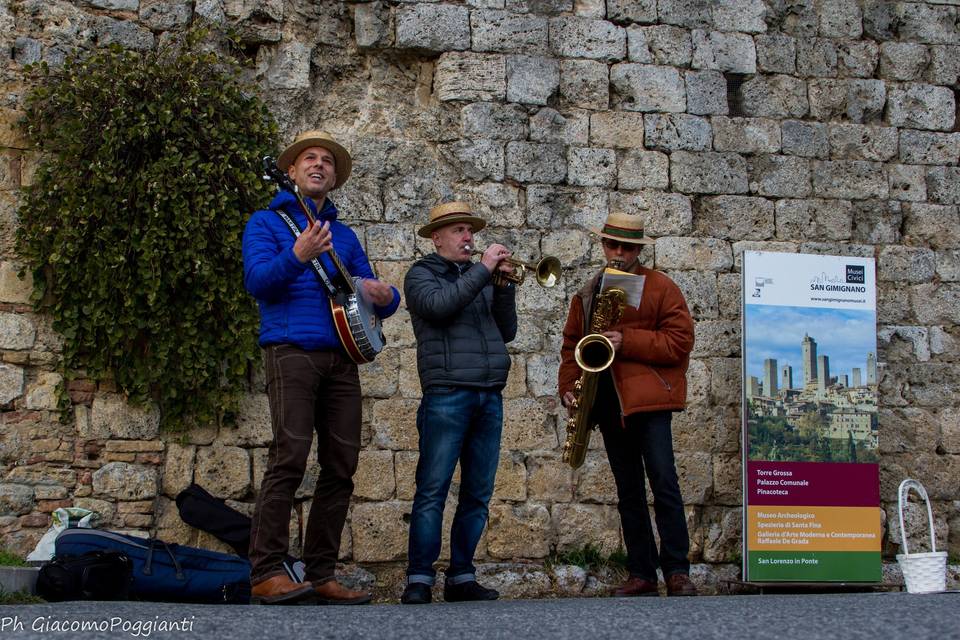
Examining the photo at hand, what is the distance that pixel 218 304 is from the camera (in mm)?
6586

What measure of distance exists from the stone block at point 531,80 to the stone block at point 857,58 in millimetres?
1851

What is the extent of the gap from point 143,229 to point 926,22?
16.4ft

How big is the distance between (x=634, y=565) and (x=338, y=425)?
1.65 meters

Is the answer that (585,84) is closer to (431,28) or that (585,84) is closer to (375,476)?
(431,28)

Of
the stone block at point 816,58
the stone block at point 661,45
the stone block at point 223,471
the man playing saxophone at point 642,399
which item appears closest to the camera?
the man playing saxophone at point 642,399

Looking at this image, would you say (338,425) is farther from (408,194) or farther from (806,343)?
(806,343)

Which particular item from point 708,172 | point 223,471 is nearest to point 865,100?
point 708,172

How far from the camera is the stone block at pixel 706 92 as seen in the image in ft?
24.7

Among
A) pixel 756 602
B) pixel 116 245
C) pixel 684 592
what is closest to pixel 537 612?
pixel 756 602

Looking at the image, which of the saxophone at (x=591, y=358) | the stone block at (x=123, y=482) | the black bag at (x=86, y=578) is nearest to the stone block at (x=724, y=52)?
the saxophone at (x=591, y=358)

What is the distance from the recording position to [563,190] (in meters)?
7.29

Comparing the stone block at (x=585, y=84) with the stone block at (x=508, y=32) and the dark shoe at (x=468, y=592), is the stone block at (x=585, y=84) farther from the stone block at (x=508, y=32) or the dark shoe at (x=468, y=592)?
the dark shoe at (x=468, y=592)

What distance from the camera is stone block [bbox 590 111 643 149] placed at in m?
7.40

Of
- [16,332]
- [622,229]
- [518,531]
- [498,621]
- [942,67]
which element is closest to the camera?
[498,621]
